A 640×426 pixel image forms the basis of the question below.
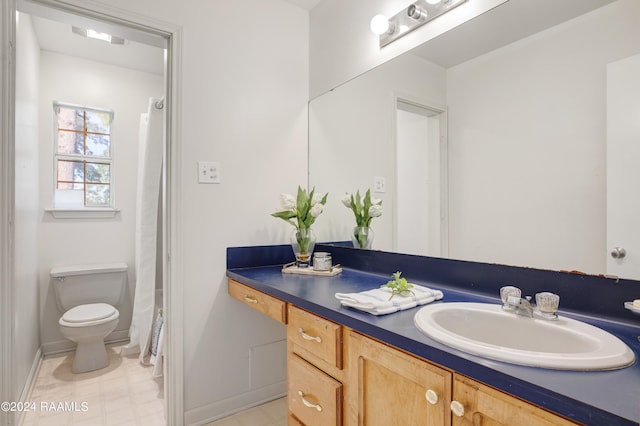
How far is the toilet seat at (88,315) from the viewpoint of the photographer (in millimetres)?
2195

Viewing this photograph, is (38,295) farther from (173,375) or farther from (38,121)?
(173,375)

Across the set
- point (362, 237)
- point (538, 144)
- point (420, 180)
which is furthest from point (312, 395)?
point (538, 144)

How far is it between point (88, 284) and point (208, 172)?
5.42 feet

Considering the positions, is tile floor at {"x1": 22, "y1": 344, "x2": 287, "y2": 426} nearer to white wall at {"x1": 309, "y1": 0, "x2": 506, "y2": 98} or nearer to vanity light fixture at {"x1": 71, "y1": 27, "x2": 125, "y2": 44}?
white wall at {"x1": 309, "y1": 0, "x2": 506, "y2": 98}

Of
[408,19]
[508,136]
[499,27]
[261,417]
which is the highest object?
[408,19]

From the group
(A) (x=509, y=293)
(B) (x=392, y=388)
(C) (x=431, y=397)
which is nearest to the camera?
(C) (x=431, y=397)

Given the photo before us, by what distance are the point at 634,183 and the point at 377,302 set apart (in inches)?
30.4

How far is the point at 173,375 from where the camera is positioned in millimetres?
1653

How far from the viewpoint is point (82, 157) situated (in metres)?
2.76

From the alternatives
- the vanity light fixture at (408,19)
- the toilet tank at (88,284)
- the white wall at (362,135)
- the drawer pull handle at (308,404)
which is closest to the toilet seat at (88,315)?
the toilet tank at (88,284)

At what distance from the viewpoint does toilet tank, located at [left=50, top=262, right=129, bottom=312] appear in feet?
8.13

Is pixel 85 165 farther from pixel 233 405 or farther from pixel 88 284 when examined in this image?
pixel 233 405

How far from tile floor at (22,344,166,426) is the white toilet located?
120 millimetres

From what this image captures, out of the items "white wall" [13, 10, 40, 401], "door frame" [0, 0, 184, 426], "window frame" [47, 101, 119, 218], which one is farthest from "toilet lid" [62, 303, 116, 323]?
"door frame" [0, 0, 184, 426]
